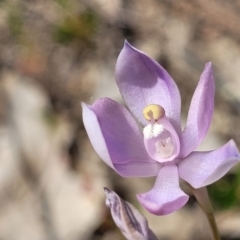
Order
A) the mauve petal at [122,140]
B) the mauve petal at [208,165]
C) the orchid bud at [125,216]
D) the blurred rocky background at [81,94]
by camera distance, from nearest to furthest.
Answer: the mauve petal at [208,165] → the orchid bud at [125,216] → the mauve petal at [122,140] → the blurred rocky background at [81,94]

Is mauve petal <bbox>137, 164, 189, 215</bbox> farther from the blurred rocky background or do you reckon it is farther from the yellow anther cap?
the blurred rocky background

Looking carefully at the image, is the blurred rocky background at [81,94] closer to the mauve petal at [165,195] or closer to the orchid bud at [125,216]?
the mauve petal at [165,195]

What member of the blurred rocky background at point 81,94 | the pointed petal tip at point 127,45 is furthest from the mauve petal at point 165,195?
the blurred rocky background at point 81,94

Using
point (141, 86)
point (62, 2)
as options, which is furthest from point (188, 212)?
point (62, 2)

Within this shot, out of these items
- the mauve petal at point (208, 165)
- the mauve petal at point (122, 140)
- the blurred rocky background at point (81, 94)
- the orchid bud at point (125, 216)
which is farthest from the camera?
the blurred rocky background at point (81, 94)

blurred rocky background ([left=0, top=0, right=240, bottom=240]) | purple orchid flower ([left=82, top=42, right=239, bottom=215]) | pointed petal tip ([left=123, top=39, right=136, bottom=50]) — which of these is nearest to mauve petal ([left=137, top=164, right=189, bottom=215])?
purple orchid flower ([left=82, top=42, right=239, bottom=215])

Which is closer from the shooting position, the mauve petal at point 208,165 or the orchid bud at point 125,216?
the mauve petal at point 208,165

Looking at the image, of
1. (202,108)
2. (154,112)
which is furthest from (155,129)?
(202,108)
